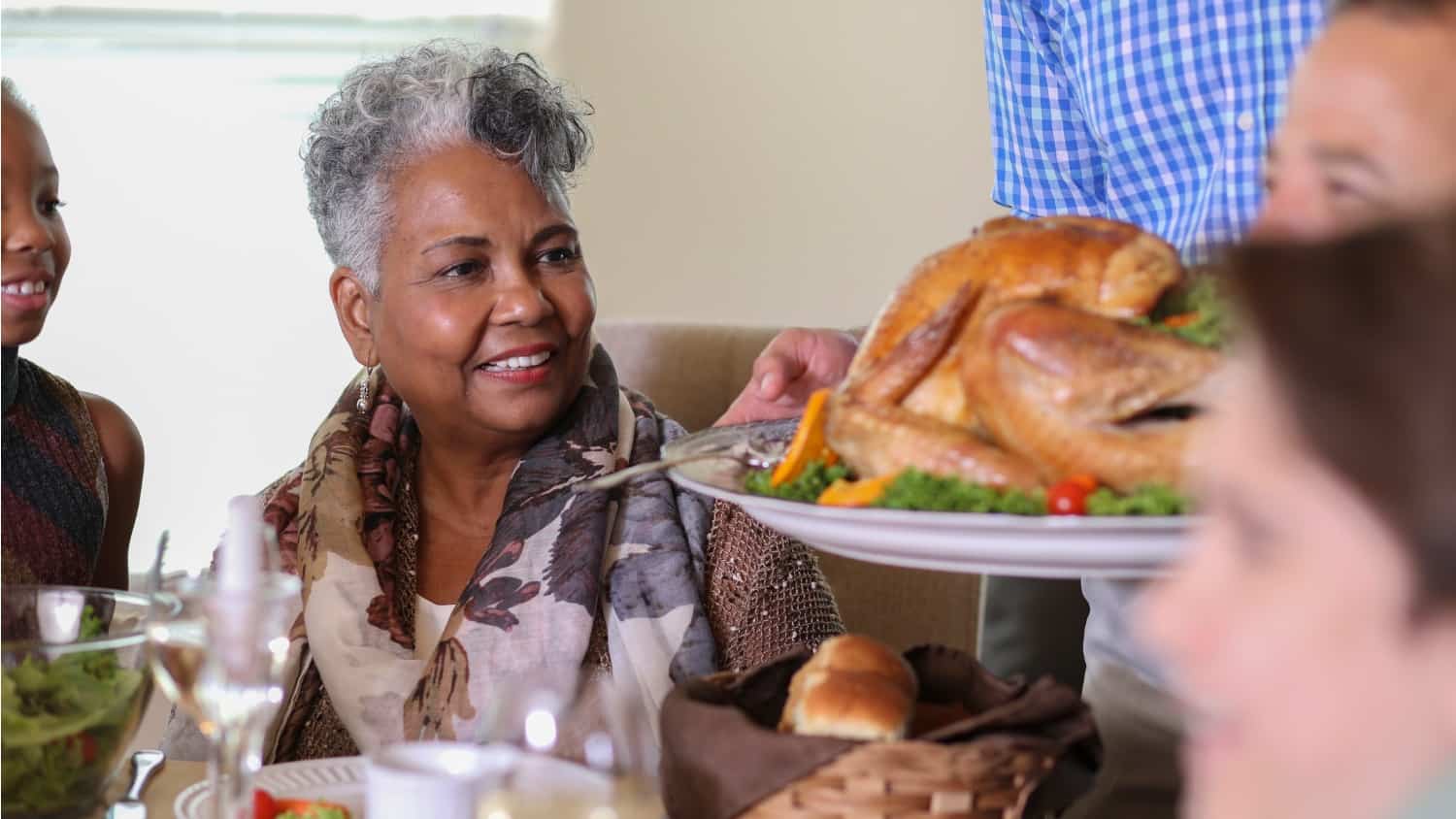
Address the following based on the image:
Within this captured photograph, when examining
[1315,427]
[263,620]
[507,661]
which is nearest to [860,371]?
[263,620]

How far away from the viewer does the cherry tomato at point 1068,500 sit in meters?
0.91

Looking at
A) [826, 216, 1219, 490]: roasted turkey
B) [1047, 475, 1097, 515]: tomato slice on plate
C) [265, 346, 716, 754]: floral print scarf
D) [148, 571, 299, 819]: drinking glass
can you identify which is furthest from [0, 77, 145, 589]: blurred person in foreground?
[1047, 475, 1097, 515]: tomato slice on plate

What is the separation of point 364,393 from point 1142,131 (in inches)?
48.3

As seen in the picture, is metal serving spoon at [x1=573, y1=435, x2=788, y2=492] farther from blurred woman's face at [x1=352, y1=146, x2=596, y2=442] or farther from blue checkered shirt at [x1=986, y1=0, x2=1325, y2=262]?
blurred woman's face at [x1=352, y1=146, x2=596, y2=442]

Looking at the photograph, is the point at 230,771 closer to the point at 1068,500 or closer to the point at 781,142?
the point at 1068,500

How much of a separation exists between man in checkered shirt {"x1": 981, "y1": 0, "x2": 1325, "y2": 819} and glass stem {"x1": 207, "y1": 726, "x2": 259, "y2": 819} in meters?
0.67

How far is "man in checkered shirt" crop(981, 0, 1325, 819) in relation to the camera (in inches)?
55.1

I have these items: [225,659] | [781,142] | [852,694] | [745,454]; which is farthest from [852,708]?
[781,142]

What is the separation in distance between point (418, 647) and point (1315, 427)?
177 centimetres

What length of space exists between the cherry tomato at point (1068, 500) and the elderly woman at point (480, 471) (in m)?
1.00

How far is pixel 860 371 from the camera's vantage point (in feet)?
3.71

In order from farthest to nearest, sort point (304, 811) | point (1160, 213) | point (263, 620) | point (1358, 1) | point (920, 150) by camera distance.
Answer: point (920, 150) < point (1160, 213) < point (304, 811) < point (263, 620) < point (1358, 1)

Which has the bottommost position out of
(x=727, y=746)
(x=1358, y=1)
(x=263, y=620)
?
(x=727, y=746)

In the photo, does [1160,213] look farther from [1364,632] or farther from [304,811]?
[1364,632]
